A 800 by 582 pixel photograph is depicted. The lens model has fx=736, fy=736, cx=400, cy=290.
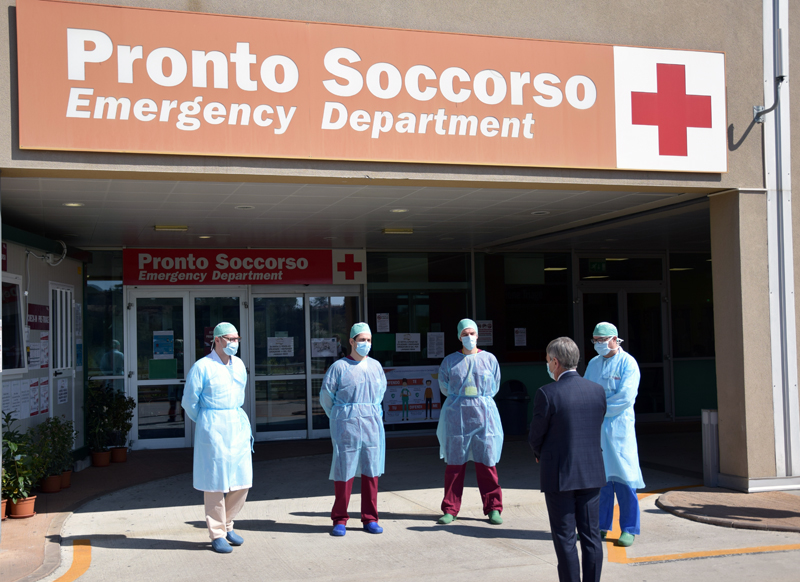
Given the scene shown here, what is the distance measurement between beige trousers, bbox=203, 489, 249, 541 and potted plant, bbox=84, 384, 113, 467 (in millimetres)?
4306

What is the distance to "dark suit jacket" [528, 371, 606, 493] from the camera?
426cm

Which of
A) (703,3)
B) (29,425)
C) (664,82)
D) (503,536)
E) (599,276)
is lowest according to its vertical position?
(503,536)

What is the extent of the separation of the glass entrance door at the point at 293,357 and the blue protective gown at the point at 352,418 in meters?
5.24

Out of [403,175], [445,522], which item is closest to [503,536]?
[445,522]

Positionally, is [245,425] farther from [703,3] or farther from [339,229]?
[703,3]

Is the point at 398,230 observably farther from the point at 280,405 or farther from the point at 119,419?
the point at 119,419

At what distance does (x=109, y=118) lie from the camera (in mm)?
5898

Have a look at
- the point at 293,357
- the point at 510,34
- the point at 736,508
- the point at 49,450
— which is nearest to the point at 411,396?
the point at 293,357

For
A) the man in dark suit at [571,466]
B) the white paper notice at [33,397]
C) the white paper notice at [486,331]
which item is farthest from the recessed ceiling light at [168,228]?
the man in dark suit at [571,466]

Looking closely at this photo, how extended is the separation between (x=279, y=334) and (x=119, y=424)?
8.86 feet

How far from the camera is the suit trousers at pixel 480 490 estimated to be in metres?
6.69

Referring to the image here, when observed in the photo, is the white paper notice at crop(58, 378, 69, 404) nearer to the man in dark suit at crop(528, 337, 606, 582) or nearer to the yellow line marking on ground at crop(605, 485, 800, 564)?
the yellow line marking on ground at crop(605, 485, 800, 564)

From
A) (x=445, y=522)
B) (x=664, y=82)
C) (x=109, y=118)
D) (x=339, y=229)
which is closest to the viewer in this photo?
(x=109, y=118)

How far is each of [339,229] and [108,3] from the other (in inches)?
173
